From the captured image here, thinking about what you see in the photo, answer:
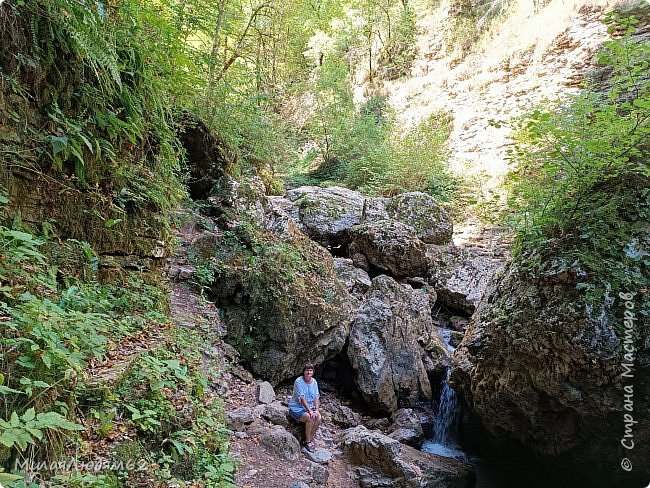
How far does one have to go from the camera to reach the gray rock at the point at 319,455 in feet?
18.2

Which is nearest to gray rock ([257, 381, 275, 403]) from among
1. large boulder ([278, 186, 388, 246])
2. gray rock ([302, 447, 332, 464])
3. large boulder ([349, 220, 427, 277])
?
gray rock ([302, 447, 332, 464])

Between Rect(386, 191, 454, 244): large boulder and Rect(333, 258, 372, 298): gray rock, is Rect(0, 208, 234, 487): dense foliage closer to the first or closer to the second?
Rect(333, 258, 372, 298): gray rock

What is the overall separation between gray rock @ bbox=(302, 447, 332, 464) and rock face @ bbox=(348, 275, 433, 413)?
7.24 ft

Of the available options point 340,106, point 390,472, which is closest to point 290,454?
point 390,472

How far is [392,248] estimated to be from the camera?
1098 centimetres

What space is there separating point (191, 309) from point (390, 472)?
3.89 metres

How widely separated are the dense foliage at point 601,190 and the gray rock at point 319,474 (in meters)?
4.25

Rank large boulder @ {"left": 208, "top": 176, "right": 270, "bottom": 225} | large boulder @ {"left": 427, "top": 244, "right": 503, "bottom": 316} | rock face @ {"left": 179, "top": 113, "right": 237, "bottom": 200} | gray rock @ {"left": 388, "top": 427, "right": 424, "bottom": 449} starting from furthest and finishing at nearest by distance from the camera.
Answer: large boulder @ {"left": 427, "top": 244, "right": 503, "bottom": 316} → rock face @ {"left": 179, "top": 113, "right": 237, "bottom": 200} → large boulder @ {"left": 208, "top": 176, "right": 270, "bottom": 225} → gray rock @ {"left": 388, "top": 427, "right": 424, "bottom": 449}

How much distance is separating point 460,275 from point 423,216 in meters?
2.60

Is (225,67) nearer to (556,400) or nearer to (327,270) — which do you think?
(327,270)

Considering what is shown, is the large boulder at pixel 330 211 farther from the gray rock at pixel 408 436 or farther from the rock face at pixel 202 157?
the gray rock at pixel 408 436

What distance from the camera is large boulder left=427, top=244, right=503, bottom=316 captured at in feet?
34.8

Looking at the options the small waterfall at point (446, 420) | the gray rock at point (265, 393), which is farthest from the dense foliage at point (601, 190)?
the gray rock at point (265, 393)

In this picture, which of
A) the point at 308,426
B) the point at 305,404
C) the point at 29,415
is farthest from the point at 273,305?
the point at 29,415
